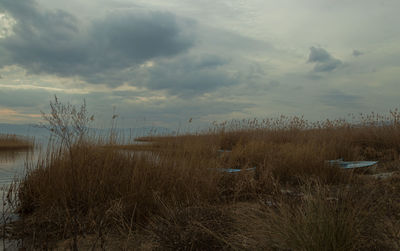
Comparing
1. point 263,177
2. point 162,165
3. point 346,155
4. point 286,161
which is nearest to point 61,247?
point 162,165

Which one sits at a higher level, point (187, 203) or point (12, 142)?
point (187, 203)

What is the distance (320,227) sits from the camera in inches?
74.8

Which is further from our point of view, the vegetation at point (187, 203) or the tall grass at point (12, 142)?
the tall grass at point (12, 142)

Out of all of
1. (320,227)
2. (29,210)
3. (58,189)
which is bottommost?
(29,210)

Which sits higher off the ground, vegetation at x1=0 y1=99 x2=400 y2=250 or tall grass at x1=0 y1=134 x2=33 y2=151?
vegetation at x1=0 y1=99 x2=400 y2=250

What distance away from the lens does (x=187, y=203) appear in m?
3.27

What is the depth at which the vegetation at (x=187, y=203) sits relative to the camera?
207cm

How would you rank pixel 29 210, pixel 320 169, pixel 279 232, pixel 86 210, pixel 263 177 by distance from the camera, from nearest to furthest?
pixel 279 232, pixel 86 210, pixel 29 210, pixel 263 177, pixel 320 169

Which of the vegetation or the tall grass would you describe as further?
the tall grass

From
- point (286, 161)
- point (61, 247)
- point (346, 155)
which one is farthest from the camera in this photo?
point (346, 155)

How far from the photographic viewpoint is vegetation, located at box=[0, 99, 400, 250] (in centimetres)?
207

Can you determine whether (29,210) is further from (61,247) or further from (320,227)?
(320,227)

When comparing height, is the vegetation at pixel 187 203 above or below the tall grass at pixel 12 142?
above

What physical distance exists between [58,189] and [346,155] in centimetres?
711
